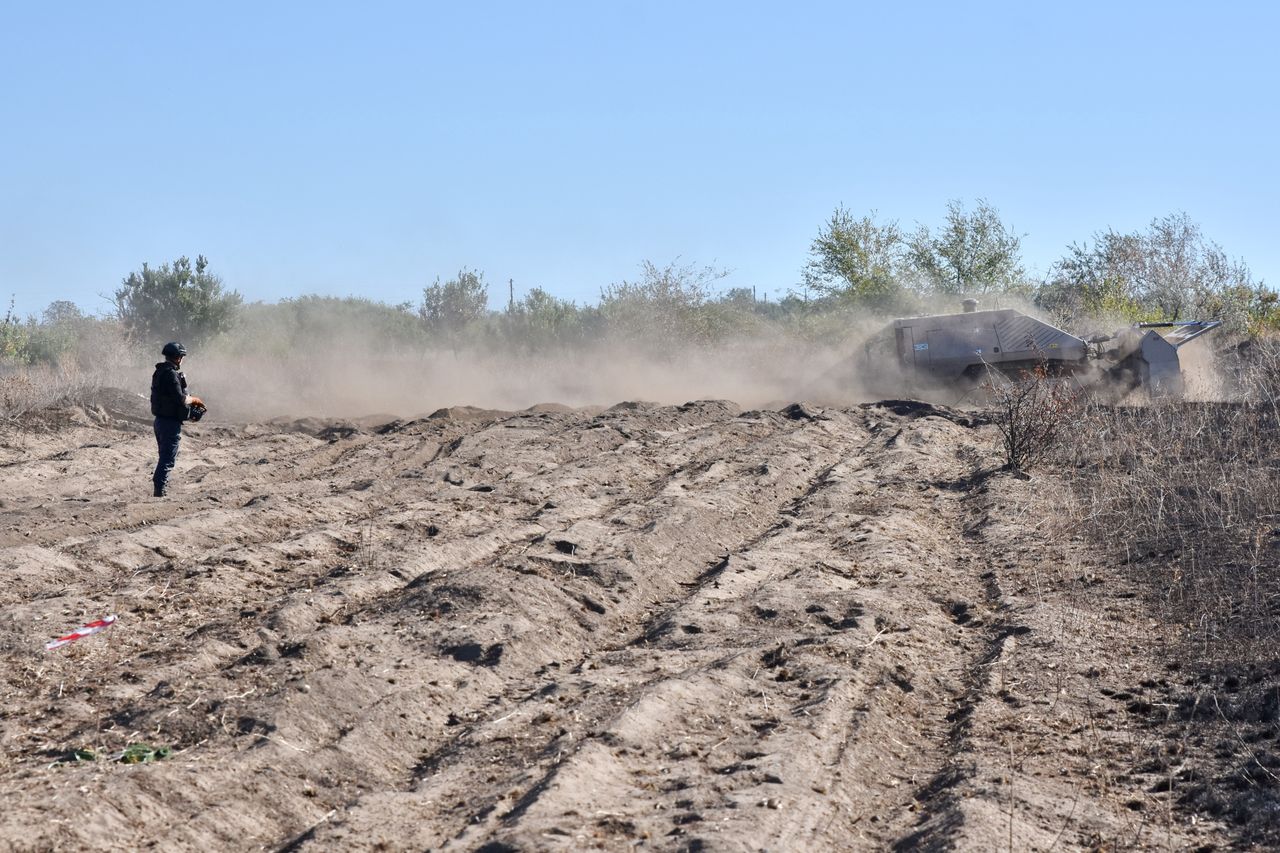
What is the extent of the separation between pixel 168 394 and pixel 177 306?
23.2 metres

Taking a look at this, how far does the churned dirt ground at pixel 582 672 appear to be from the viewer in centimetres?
527

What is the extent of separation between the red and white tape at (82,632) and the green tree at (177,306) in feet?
96.1

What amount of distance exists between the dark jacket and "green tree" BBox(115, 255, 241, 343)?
2265cm

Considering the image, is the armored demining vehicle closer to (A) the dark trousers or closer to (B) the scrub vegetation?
(B) the scrub vegetation

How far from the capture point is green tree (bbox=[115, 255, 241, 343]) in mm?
36219

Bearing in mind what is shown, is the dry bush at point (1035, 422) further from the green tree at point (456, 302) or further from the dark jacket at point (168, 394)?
the green tree at point (456, 302)

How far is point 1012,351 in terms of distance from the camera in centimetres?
2528

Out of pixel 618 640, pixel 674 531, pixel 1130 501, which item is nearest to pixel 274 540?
pixel 674 531

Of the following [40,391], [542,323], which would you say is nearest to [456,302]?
[542,323]

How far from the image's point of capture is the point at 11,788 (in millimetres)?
5508

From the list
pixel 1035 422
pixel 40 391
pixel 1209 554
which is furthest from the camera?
pixel 40 391

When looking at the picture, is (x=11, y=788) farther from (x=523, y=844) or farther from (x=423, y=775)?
(x=523, y=844)

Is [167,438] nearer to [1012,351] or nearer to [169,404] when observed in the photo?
[169,404]

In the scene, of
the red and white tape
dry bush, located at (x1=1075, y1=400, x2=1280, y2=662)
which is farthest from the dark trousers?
dry bush, located at (x1=1075, y1=400, x2=1280, y2=662)
